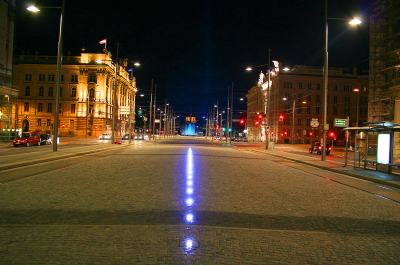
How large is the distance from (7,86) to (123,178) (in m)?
47.0

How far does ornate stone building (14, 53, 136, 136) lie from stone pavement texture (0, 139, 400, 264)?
295ft

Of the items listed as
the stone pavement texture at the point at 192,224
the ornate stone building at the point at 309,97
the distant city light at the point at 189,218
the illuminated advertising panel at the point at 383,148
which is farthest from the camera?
the ornate stone building at the point at 309,97

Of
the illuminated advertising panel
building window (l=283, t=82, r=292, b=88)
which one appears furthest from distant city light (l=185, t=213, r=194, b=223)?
building window (l=283, t=82, r=292, b=88)

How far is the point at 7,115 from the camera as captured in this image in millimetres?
57688

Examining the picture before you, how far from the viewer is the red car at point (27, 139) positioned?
46.2 metres

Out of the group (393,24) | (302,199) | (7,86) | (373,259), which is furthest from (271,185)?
(7,86)

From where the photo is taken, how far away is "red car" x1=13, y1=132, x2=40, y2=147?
46.2 m

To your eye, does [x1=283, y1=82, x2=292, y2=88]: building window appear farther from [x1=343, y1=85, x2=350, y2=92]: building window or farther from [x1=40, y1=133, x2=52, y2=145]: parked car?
[x1=40, y1=133, x2=52, y2=145]: parked car

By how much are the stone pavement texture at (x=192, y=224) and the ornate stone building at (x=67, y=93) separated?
89915 mm

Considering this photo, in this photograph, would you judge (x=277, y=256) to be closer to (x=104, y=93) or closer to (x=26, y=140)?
(x=26, y=140)

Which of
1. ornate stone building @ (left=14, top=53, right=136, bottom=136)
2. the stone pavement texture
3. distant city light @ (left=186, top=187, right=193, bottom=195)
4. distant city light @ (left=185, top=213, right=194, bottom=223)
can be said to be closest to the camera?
the stone pavement texture

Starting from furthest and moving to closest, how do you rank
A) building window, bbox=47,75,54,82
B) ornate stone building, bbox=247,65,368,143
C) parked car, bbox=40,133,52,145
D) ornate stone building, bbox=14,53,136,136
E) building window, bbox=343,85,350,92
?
building window, bbox=343,85,350,92
building window, bbox=47,75,54,82
ornate stone building, bbox=14,53,136,136
ornate stone building, bbox=247,65,368,143
parked car, bbox=40,133,52,145

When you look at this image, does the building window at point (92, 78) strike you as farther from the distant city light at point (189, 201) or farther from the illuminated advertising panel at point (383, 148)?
the distant city light at point (189, 201)

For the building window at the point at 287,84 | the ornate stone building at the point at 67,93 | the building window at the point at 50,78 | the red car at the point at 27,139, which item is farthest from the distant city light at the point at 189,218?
the building window at the point at 50,78
